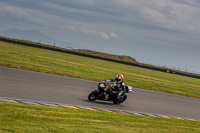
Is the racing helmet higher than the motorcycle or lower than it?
higher

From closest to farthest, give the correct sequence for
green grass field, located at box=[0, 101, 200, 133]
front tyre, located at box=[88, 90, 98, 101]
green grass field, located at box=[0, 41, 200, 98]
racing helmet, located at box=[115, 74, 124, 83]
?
green grass field, located at box=[0, 101, 200, 133]
front tyre, located at box=[88, 90, 98, 101]
racing helmet, located at box=[115, 74, 124, 83]
green grass field, located at box=[0, 41, 200, 98]

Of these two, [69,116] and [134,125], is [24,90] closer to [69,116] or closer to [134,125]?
[69,116]

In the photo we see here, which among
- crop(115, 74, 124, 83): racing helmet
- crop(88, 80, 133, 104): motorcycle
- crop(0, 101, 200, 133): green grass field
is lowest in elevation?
crop(0, 101, 200, 133): green grass field

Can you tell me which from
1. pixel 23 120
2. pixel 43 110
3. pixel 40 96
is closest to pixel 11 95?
pixel 40 96

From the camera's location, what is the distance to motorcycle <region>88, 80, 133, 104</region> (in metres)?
13.8

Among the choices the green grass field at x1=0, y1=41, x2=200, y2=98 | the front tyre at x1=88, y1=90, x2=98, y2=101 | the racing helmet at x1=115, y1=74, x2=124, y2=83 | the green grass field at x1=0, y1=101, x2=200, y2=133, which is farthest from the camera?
the green grass field at x1=0, y1=41, x2=200, y2=98

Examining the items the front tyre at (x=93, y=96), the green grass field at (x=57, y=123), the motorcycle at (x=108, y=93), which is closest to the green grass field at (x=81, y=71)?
the motorcycle at (x=108, y=93)

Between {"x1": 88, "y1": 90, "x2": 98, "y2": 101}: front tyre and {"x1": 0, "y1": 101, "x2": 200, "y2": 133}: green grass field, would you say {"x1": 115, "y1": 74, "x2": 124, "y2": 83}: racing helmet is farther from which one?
{"x1": 0, "y1": 101, "x2": 200, "y2": 133}: green grass field

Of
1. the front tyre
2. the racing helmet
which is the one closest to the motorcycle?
the front tyre

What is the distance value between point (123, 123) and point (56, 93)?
18.0ft

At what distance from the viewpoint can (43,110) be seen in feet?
29.7

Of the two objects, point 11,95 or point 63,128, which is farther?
point 11,95

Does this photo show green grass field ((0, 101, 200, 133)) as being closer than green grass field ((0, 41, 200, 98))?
Yes

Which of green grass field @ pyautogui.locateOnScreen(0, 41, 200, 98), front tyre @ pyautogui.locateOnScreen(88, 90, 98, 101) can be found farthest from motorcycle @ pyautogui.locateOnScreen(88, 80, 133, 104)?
green grass field @ pyautogui.locateOnScreen(0, 41, 200, 98)
